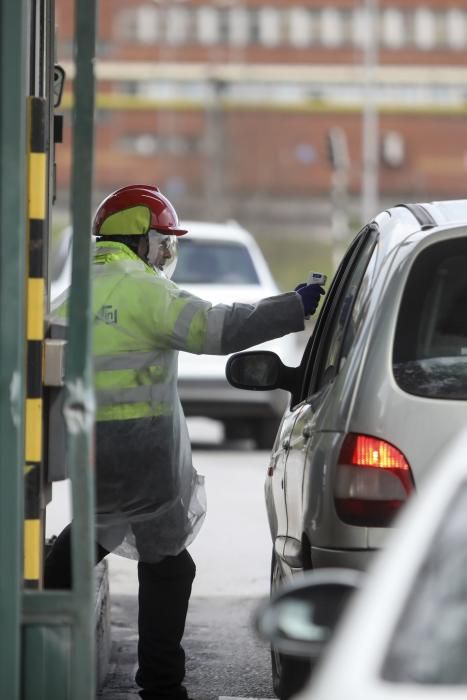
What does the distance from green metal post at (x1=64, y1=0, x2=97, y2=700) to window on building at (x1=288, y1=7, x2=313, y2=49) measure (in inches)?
3247

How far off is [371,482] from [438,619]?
1.80m

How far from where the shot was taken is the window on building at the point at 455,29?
3401 inches

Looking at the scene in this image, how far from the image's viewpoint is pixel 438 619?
3096 millimetres

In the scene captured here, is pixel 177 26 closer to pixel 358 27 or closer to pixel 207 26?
pixel 207 26

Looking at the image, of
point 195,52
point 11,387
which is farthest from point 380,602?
point 195,52

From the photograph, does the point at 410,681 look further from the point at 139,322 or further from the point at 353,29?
the point at 353,29

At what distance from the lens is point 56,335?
5609mm

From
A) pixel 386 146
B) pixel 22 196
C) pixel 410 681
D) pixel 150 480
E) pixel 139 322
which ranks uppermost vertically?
pixel 22 196

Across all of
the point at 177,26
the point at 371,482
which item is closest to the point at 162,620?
the point at 371,482

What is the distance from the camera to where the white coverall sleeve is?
19.3 feet

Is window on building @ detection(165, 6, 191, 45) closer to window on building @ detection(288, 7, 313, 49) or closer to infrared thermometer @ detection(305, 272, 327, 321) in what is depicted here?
window on building @ detection(288, 7, 313, 49)

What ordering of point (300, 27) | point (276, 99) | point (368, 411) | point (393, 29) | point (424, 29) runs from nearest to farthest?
point (368, 411), point (276, 99), point (300, 27), point (393, 29), point (424, 29)

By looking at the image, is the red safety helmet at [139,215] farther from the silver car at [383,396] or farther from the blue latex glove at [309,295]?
the silver car at [383,396]

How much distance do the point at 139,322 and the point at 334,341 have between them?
2.20 feet
